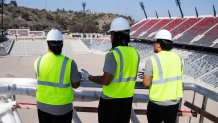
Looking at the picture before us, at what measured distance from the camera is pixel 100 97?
2.90 meters

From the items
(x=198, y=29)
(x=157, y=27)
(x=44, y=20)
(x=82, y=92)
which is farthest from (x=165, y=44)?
(x=44, y=20)

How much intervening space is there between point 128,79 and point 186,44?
1027 inches

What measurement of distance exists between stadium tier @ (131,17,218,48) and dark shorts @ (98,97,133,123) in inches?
879

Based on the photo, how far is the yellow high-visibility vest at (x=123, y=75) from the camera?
278cm

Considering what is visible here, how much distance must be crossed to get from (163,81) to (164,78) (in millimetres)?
30

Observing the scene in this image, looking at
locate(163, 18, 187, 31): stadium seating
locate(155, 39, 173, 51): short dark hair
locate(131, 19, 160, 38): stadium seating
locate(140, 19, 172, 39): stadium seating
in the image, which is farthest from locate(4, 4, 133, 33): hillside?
locate(155, 39, 173, 51): short dark hair

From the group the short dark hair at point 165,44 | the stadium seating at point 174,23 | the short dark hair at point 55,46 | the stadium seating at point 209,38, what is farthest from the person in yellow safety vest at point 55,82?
the stadium seating at point 174,23

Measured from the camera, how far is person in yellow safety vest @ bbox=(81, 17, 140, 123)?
108 inches

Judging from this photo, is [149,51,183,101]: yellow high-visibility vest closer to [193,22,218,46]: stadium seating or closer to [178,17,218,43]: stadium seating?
[193,22,218,46]: stadium seating

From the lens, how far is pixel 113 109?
9.39ft

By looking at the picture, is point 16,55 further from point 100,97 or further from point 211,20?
point 100,97

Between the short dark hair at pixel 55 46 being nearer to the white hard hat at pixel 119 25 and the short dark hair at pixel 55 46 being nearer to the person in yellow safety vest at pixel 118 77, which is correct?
the person in yellow safety vest at pixel 118 77

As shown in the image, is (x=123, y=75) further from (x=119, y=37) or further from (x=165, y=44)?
(x=165, y=44)

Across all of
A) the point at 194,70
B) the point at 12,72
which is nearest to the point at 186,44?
the point at 194,70
